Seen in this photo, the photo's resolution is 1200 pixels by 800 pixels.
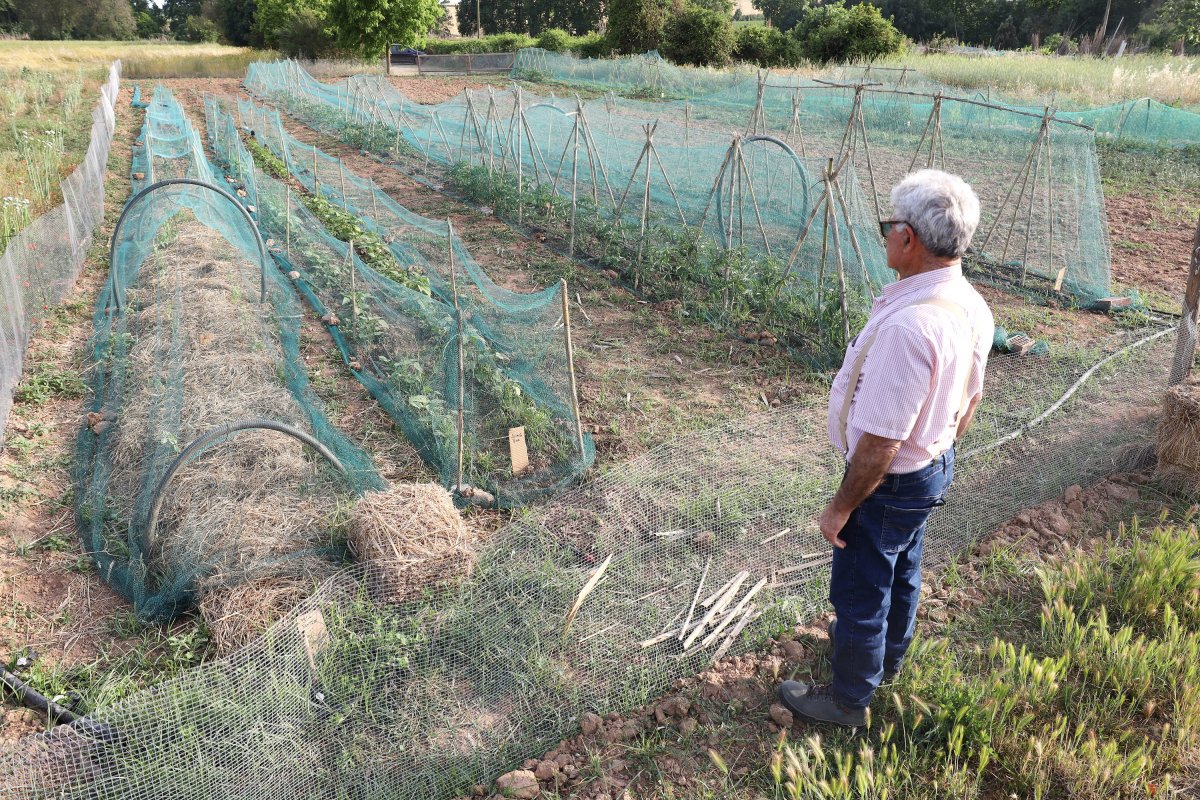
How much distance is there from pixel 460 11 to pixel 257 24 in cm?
2089

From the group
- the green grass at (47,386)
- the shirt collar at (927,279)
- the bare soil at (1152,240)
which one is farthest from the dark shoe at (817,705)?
the bare soil at (1152,240)

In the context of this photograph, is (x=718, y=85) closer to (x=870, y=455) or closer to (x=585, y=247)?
(x=585, y=247)

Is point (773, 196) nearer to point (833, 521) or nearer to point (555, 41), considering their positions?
point (833, 521)

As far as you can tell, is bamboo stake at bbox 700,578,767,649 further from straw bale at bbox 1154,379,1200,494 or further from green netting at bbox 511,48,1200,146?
green netting at bbox 511,48,1200,146

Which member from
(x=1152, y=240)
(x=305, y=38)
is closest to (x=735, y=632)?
(x=1152, y=240)

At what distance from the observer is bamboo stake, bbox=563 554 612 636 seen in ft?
9.57

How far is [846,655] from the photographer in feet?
8.21

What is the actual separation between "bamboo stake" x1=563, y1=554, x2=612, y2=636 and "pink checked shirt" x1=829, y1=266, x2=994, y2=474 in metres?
1.19

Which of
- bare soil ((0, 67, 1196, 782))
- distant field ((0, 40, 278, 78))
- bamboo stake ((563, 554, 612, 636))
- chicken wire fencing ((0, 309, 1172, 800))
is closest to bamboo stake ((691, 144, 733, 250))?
bare soil ((0, 67, 1196, 782))

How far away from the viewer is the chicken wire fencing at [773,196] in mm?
6023

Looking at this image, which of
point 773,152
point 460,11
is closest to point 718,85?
point 773,152

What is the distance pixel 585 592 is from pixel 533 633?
10.0 inches

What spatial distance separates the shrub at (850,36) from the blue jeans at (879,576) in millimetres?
22220

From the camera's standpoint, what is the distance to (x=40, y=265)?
6.23 meters
